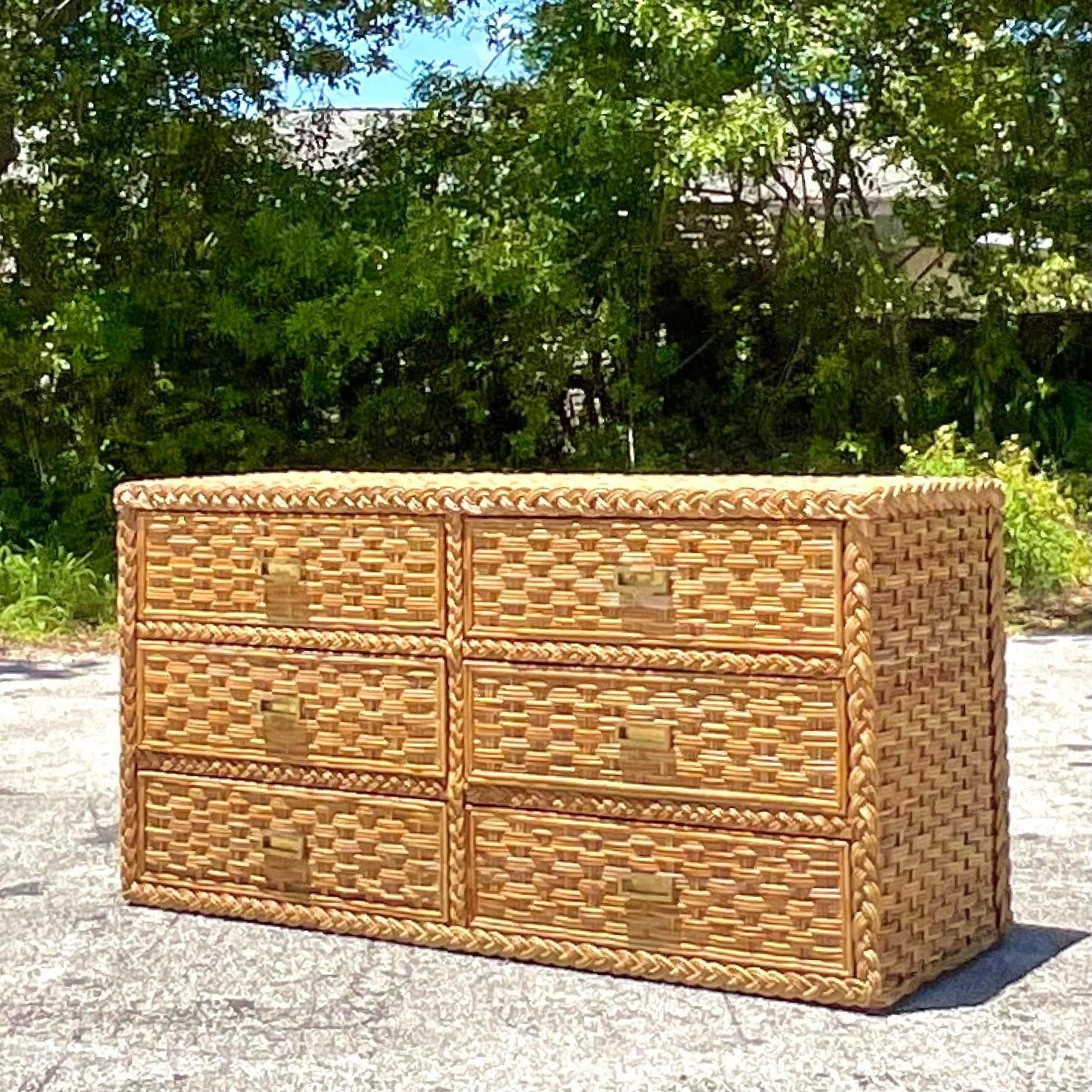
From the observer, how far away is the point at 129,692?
4.88 meters

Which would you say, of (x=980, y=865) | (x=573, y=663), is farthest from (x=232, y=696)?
(x=980, y=865)

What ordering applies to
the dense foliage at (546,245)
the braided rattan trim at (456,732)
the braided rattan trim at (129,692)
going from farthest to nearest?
the dense foliage at (546,245)
the braided rattan trim at (129,692)
the braided rattan trim at (456,732)

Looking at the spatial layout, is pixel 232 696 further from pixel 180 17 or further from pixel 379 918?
pixel 180 17

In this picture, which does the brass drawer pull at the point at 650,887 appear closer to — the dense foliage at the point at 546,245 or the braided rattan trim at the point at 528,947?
the braided rattan trim at the point at 528,947

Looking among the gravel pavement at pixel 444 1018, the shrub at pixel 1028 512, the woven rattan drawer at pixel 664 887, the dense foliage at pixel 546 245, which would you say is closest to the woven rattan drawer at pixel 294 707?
the woven rattan drawer at pixel 664 887

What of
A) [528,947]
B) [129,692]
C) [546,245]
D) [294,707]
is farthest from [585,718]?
[546,245]

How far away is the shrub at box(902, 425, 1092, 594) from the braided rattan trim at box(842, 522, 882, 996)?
746 centimetres

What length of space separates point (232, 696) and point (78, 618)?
7.25 metres

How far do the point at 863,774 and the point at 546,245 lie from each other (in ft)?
30.2

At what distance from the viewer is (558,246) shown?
12859mm

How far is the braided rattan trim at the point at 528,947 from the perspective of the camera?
3969mm

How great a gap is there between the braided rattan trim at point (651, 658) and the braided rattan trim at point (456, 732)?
1.8 inches

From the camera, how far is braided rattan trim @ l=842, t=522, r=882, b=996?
3.89 meters

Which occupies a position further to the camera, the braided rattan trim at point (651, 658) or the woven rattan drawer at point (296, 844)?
the woven rattan drawer at point (296, 844)
